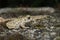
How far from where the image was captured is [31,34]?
191 inches

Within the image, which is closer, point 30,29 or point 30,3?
point 30,29

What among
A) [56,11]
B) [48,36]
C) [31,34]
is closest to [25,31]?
[31,34]

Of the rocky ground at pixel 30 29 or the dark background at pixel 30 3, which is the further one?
the dark background at pixel 30 3

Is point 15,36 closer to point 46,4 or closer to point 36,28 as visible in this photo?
point 36,28

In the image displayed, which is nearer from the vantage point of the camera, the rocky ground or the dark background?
the rocky ground

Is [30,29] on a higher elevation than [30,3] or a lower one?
higher

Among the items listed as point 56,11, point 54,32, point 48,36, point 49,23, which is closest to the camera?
point 48,36

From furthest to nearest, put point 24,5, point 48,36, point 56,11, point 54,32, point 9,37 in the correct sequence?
point 24,5
point 56,11
point 54,32
point 48,36
point 9,37

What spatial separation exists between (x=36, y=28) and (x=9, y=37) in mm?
1121

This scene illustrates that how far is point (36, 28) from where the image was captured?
5.27 m

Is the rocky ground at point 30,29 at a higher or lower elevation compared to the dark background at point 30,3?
higher

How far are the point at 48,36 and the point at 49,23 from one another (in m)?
1.22

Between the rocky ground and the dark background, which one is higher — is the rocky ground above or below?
above

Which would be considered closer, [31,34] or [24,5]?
[31,34]
